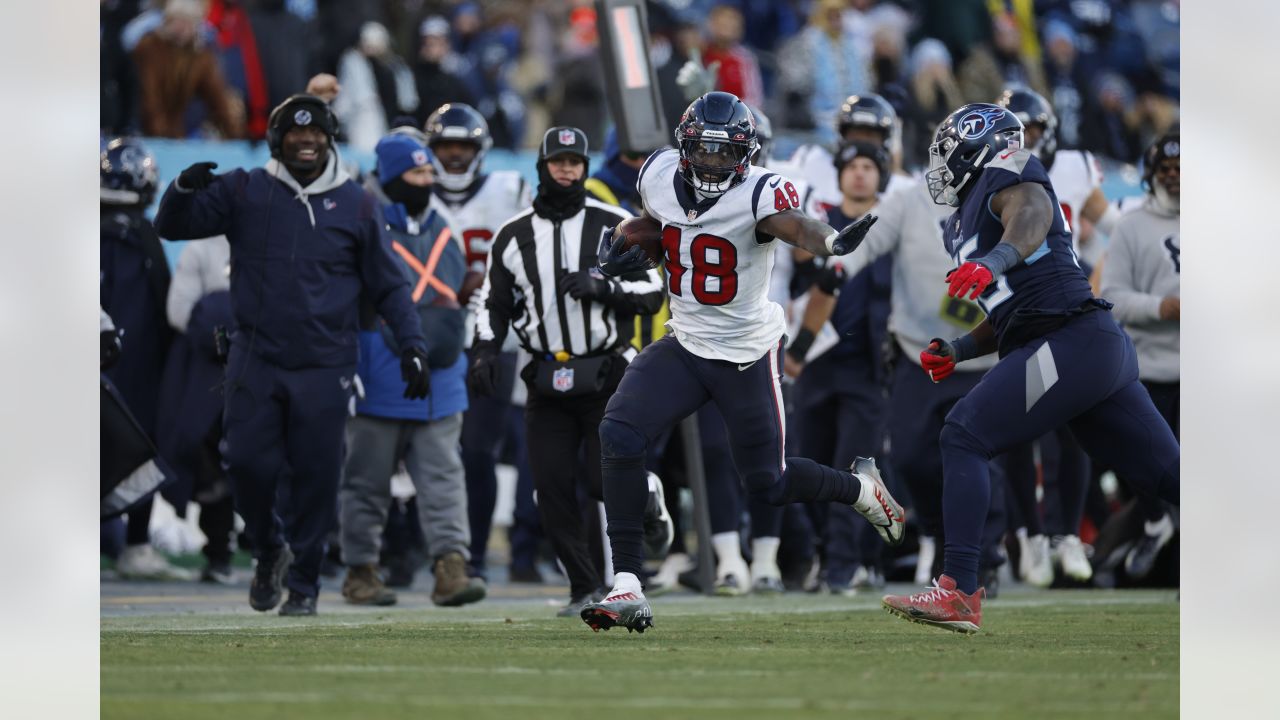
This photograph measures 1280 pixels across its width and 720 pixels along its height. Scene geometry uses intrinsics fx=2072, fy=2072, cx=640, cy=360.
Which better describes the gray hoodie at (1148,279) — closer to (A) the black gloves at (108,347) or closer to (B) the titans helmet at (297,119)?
(B) the titans helmet at (297,119)

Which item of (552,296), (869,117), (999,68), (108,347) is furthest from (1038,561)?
(999,68)

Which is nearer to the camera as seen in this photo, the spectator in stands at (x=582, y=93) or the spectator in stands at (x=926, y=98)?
the spectator in stands at (x=926, y=98)

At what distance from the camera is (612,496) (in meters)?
7.11

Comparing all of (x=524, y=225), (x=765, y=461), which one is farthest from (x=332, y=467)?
(x=765, y=461)

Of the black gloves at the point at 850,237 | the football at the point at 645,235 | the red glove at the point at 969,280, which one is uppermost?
the football at the point at 645,235

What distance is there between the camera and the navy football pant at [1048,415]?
6852 mm

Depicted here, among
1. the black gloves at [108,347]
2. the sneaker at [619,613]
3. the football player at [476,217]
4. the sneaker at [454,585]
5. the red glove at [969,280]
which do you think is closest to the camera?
the red glove at [969,280]

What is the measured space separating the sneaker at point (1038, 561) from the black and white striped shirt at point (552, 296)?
300 cm

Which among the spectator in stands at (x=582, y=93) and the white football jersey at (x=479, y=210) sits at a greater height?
the spectator in stands at (x=582, y=93)

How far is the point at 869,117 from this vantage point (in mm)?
10688

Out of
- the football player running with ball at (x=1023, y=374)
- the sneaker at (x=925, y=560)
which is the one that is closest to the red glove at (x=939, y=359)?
the football player running with ball at (x=1023, y=374)

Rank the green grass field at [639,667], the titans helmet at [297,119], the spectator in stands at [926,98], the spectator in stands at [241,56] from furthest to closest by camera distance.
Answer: the spectator in stands at [926,98], the spectator in stands at [241,56], the titans helmet at [297,119], the green grass field at [639,667]
